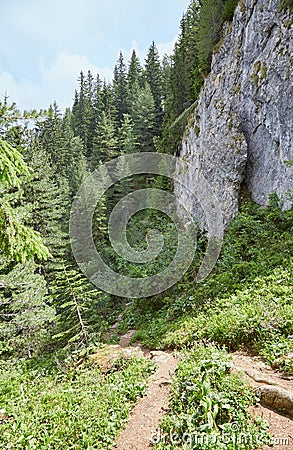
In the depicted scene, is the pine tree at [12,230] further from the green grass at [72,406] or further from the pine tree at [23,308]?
the pine tree at [23,308]

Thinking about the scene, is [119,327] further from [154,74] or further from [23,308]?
[154,74]

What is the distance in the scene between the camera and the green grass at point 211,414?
372cm

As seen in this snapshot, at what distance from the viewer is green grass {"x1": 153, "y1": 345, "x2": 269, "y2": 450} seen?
3.72 metres

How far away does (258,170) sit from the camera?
43.4 ft

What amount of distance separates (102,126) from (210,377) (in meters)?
32.6

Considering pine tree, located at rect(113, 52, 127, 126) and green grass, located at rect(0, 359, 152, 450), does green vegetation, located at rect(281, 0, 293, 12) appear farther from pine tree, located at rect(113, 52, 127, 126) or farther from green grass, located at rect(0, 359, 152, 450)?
pine tree, located at rect(113, 52, 127, 126)

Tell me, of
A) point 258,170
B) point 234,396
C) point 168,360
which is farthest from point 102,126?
point 234,396

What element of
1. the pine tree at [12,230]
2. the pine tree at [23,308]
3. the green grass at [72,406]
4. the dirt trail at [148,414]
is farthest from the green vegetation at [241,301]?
the pine tree at [12,230]

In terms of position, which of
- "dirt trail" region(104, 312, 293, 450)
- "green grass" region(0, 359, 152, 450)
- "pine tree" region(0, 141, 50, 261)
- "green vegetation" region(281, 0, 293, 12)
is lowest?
"green grass" region(0, 359, 152, 450)

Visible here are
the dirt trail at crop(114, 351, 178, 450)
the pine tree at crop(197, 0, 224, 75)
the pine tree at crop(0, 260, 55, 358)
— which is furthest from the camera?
the pine tree at crop(197, 0, 224, 75)

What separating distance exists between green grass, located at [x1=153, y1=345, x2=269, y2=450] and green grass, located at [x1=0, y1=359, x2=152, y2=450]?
3.50 feet

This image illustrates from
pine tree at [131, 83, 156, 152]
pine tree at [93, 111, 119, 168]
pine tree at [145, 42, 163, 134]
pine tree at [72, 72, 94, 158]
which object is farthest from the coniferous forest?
pine tree at [72, 72, 94, 158]

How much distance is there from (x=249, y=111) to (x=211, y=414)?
13259 millimetres

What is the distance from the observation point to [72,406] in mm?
5746
